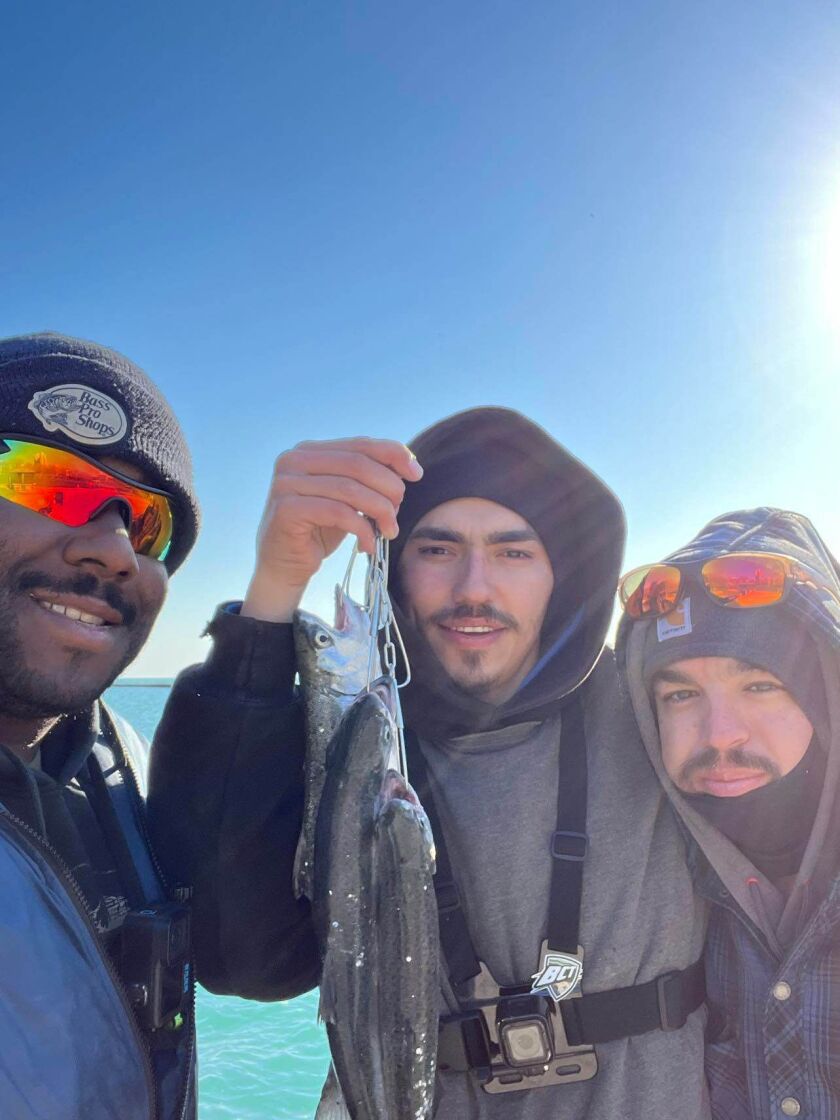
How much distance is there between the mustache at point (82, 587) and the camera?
2.37 meters

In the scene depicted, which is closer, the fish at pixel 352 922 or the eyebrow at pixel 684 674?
the fish at pixel 352 922

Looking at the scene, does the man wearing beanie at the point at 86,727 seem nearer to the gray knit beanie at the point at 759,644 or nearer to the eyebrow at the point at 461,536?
the eyebrow at the point at 461,536

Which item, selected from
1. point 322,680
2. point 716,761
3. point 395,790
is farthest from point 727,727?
point 322,680

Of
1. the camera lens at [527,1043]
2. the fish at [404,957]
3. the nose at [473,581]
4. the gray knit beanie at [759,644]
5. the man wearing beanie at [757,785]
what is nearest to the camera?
the fish at [404,957]

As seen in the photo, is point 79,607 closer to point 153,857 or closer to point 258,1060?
point 153,857

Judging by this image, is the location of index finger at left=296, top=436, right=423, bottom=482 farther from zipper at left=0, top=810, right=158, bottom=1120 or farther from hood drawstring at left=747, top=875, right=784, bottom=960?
hood drawstring at left=747, top=875, right=784, bottom=960

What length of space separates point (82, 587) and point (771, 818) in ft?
8.57

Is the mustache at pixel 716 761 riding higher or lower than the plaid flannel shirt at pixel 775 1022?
higher

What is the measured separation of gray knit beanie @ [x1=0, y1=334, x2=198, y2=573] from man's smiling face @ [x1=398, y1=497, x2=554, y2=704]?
1027 millimetres

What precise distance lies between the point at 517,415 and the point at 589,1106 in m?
2.76

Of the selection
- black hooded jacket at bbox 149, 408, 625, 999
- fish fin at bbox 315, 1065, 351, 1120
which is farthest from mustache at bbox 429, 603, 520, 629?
fish fin at bbox 315, 1065, 351, 1120

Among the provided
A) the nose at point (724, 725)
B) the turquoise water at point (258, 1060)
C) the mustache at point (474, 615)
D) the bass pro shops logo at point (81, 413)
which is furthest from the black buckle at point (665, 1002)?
the turquoise water at point (258, 1060)

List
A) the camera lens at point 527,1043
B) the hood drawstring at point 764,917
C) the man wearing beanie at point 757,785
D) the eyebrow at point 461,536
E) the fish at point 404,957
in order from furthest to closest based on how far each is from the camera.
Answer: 1. the eyebrow at point 461,536
2. the hood drawstring at point 764,917
3. the man wearing beanie at point 757,785
4. the camera lens at point 527,1043
5. the fish at point 404,957

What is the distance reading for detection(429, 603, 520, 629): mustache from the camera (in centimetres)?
313
